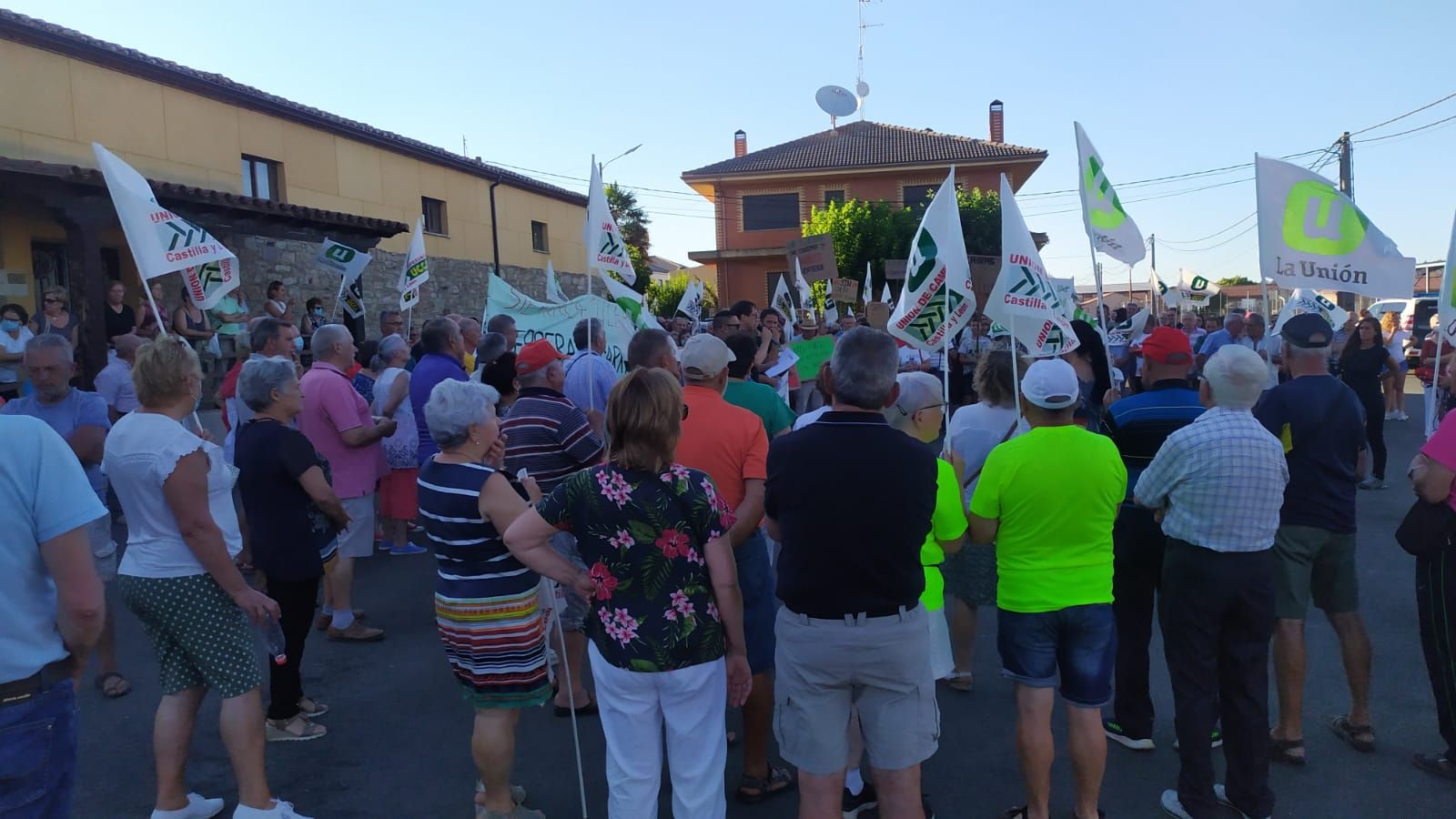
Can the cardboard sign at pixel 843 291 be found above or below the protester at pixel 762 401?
above

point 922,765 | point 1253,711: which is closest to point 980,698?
point 922,765

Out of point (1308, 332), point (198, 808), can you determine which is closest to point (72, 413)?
point (198, 808)

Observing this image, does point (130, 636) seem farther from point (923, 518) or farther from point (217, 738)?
point (923, 518)

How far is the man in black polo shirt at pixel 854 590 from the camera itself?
2906 millimetres

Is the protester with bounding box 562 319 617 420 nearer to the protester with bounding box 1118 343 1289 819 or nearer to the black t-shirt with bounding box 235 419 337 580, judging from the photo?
the black t-shirt with bounding box 235 419 337 580

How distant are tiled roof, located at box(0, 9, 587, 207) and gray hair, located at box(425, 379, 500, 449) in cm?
1355

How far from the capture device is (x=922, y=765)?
13.9 feet

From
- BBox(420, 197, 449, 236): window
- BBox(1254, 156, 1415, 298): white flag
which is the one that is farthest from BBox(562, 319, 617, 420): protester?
BBox(420, 197, 449, 236): window

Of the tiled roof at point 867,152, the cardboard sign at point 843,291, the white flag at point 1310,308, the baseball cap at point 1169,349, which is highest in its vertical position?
the tiled roof at point 867,152

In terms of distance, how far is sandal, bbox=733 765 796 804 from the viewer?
395cm

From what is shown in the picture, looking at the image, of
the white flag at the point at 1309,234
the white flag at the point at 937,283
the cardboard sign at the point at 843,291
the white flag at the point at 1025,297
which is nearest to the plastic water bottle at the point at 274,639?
the white flag at the point at 937,283

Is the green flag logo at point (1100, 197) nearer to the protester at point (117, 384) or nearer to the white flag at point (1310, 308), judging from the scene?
the white flag at point (1310, 308)

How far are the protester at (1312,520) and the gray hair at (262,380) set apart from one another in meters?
4.56

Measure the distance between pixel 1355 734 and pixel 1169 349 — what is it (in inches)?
79.2
